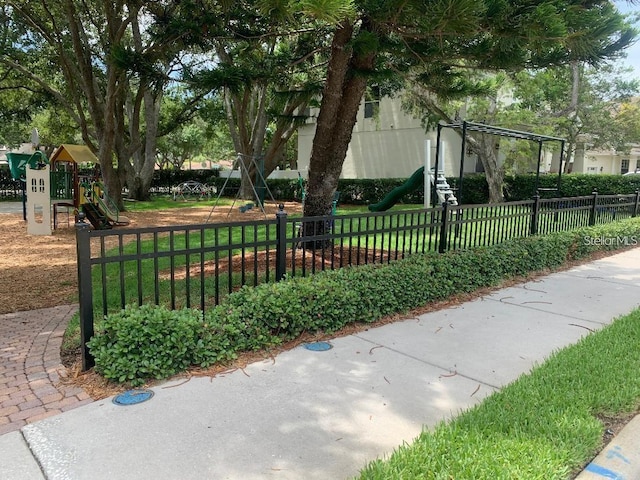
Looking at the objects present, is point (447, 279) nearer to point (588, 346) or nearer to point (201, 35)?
point (588, 346)

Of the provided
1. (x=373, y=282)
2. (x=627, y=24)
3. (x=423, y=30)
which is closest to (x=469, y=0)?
(x=423, y=30)

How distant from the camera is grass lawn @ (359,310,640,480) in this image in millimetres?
2223

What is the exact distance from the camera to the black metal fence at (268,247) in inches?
142

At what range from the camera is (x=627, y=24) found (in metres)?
4.93

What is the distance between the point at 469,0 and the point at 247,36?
340 centimetres

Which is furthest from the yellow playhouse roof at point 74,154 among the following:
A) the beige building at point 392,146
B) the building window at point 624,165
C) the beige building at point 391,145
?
the building window at point 624,165

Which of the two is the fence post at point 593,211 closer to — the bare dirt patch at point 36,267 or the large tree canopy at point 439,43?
the large tree canopy at point 439,43

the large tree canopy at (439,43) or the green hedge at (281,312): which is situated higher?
the large tree canopy at (439,43)

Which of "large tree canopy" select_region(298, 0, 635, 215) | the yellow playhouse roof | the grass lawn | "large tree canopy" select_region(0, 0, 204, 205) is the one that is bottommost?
the grass lawn

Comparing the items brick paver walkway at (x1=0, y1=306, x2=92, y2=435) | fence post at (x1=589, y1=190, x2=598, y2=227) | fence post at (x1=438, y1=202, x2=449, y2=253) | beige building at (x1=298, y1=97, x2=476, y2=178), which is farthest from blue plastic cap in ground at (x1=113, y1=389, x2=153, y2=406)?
beige building at (x1=298, y1=97, x2=476, y2=178)

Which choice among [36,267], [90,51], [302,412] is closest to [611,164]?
[90,51]

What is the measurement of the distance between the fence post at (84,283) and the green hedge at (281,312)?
109 millimetres

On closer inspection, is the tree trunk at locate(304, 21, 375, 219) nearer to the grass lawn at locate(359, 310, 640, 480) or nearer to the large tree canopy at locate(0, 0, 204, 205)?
the large tree canopy at locate(0, 0, 204, 205)

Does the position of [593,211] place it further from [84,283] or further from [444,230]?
[84,283]
